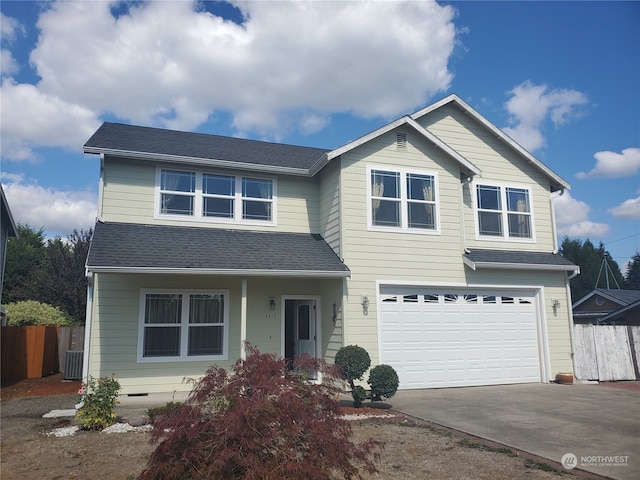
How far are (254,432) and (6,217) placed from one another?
1759 centimetres

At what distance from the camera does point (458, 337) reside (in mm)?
12914

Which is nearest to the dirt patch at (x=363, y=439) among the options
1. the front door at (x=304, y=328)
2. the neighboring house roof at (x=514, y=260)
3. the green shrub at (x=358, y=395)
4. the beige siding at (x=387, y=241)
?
the green shrub at (x=358, y=395)

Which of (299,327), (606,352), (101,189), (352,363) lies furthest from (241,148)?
(606,352)

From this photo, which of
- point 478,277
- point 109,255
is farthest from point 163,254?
point 478,277

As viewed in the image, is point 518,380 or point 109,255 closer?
point 109,255

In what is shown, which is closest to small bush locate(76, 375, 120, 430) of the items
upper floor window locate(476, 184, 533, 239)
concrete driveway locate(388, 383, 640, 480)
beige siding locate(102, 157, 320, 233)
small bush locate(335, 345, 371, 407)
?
small bush locate(335, 345, 371, 407)

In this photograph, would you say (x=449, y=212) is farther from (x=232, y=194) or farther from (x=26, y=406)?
(x=26, y=406)

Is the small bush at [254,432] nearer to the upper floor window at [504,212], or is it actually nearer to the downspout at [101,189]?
the downspout at [101,189]

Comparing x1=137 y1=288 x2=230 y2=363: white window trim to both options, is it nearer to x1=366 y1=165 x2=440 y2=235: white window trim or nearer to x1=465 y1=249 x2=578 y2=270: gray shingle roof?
x1=366 y1=165 x2=440 y2=235: white window trim

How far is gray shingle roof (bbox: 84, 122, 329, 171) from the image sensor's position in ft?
41.5

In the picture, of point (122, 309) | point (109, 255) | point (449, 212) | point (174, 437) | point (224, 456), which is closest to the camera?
point (224, 456)

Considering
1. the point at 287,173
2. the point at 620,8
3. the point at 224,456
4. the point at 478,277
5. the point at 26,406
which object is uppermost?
the point at 620,8

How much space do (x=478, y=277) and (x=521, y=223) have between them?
2.78 metres

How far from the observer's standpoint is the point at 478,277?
13344mm
